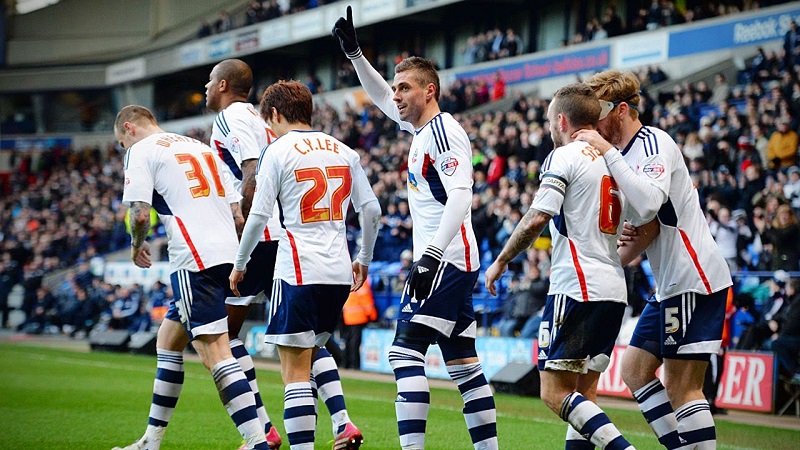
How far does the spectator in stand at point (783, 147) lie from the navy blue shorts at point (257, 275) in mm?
11151

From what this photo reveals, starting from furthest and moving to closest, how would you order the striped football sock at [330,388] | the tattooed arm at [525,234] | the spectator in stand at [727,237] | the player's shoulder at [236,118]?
the spectator in stand at [727,237], the player's shoulder at [236,118], the striped football sock at [330,388], the tattooed arm at [525,234]

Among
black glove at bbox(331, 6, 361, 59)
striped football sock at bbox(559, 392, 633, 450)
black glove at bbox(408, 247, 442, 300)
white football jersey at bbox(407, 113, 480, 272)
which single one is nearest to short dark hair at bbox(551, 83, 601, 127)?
white football jersey at bbox(407, 113, 480, 272)

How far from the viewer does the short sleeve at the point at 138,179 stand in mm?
6309

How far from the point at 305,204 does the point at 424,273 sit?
982 millimetres

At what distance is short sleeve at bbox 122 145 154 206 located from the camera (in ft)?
20.7

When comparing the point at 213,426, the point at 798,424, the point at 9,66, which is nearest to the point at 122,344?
the point at 213,426

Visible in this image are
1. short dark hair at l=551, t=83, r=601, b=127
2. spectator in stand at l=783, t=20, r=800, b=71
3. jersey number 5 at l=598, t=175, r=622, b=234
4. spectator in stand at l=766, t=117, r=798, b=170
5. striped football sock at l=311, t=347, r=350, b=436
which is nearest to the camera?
jersey number 5 at l=598, t=175, r=622, b=234

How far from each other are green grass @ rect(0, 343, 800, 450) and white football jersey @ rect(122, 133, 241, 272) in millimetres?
1892

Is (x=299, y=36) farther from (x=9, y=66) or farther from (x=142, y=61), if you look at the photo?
(x=9, y=66)

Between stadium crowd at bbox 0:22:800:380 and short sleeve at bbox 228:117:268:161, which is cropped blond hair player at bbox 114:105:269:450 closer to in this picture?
short sleeve at bbox 228:117:268:161

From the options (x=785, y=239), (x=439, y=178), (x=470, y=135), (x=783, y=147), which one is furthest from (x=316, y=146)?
(x=470, y=135)

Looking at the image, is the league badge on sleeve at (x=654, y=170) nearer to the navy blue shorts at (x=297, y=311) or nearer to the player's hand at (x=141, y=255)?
the navy blue shorts at (x=297, y=311)

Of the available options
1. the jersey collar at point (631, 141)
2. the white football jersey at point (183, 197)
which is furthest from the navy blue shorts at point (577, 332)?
the white football jersey at point (183, 197)

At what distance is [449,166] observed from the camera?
581 centimetres
